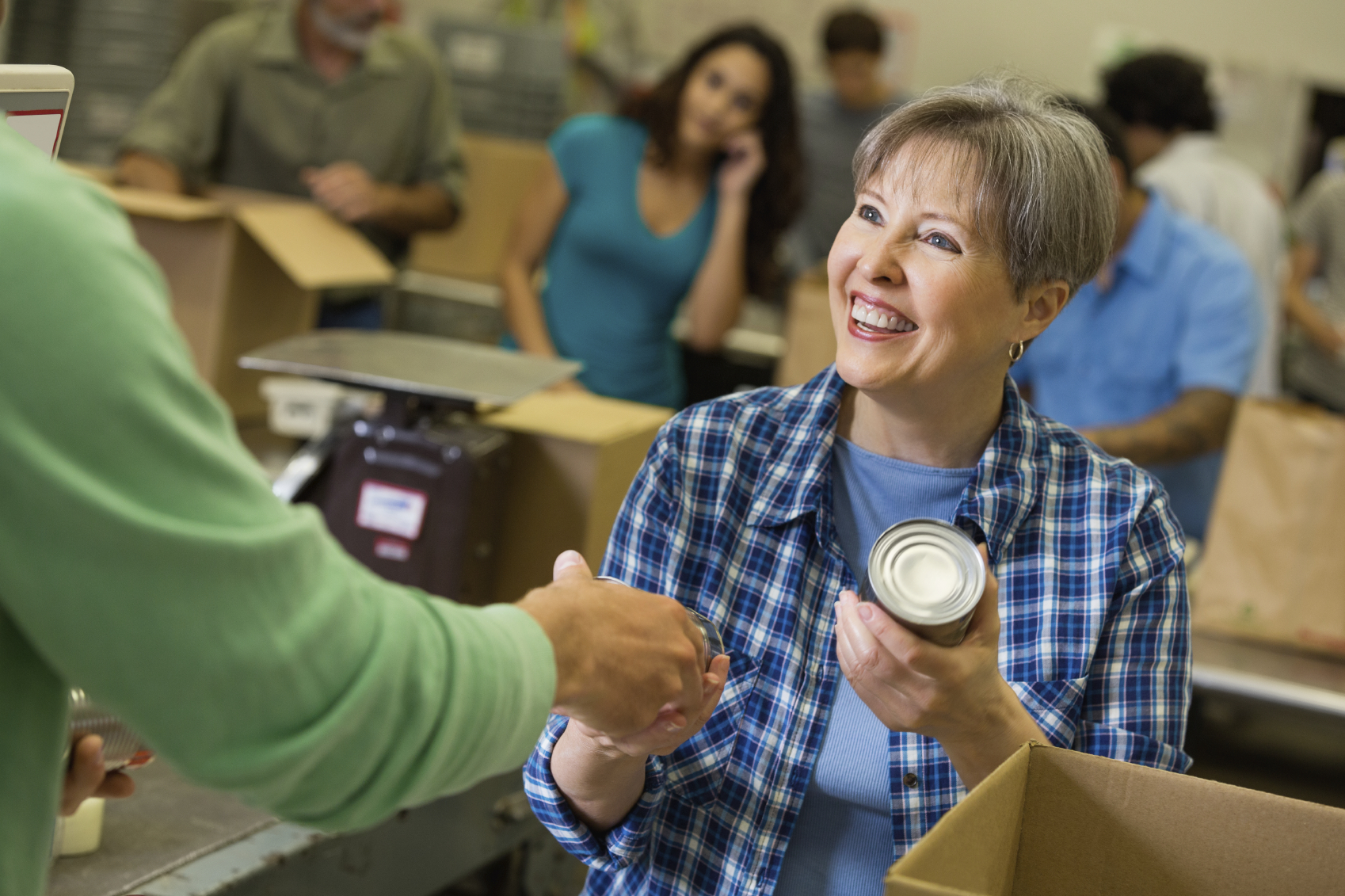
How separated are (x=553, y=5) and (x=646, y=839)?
17.4 ft

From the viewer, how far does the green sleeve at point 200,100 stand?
130 inches

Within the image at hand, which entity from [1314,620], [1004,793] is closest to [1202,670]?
[1314,620]

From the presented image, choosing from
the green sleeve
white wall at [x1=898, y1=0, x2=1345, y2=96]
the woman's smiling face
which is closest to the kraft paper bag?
the woman's smiling face

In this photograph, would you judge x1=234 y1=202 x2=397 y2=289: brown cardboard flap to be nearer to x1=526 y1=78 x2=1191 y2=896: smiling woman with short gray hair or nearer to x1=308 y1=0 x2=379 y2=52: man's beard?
x1=308 y1=0 x2=379 y2=52: man's beard

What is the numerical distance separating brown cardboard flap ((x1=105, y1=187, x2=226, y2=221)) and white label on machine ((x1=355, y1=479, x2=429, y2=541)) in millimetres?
1011

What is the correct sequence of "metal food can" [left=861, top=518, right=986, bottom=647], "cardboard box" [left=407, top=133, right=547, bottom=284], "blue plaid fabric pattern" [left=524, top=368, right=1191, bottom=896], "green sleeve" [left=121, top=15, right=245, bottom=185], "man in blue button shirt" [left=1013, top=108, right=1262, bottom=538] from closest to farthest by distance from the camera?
1. "metal food can" [left=861, top=518, right=986, bottom=647]
2. "blue plaid fabric pattern" [left=524, top=368, right=1191, bottom=896]
3. "man in blue button shirt" [left=1013, top=108, right=1262, bottom=538]
4. "green sleeve" [left=121, top=15, right=245, bottom=185]
5. "cardboard box" [left=407, top=133, right=547, bottom=284]

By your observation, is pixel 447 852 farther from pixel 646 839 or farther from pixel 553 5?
pixel 553 5

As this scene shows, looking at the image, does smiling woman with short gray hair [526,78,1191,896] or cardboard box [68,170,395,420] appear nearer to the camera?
smiling woman with short gray hair [526,78,1191,896]

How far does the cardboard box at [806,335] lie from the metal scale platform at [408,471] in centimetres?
87

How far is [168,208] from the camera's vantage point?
8.82 ft

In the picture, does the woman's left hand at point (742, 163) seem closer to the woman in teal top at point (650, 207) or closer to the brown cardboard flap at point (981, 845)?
the woman in teal top at point (650, 207)

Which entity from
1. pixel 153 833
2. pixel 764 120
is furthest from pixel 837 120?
pixel 153 833

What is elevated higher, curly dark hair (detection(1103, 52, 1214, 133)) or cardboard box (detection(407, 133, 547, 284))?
curly dark hair (detection(1103, 52, 1214, 133))

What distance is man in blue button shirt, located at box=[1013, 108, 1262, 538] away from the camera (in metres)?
2.82
